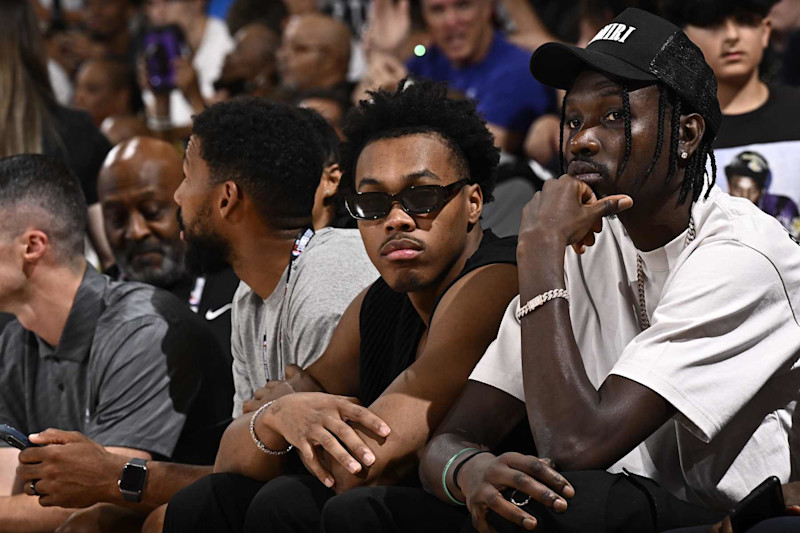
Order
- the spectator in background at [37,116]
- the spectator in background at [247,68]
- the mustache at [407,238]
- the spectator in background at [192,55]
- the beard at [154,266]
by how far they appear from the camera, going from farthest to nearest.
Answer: the spectator in background at [192,55]
the spectator in background at [247,68]
the spectator in background at [37,116]
the beard at [154,266]
the mustache at [407,238]

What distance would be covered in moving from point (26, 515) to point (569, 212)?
→ 211cm

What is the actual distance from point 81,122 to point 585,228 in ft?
11.7

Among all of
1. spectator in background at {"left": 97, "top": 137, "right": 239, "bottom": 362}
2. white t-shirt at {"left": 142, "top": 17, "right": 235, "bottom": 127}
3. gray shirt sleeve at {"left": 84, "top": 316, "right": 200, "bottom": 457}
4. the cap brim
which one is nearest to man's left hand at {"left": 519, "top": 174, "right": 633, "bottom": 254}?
the cap brim

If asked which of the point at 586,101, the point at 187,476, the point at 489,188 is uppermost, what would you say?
the point at 586,101

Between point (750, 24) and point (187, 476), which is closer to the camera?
point (187, 476)

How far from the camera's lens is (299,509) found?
2869 millimetres

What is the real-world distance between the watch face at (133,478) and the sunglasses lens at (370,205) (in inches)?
41.7

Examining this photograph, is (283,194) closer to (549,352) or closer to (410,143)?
(410,143)

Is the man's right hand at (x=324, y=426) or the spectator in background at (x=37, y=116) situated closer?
the man's right hand at (x=324, y=426)

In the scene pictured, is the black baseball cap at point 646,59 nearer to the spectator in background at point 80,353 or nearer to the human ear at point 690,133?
the human ear at point 690,133

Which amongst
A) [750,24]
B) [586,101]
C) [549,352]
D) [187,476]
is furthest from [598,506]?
[750,24]

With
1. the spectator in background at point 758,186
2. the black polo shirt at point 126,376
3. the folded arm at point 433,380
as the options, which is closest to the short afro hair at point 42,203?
the black polo shirt at point 126,376

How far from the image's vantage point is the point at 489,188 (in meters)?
3.29

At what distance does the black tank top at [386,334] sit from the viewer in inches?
125
